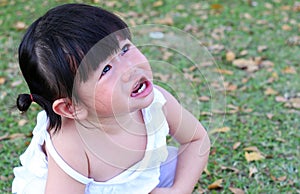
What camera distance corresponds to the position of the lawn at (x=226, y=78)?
5.87ft

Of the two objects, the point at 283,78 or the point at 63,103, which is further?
the point at 283,78

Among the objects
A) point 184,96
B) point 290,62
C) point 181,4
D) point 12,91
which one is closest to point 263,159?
point 184,96

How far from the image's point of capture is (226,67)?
3092 millimetres

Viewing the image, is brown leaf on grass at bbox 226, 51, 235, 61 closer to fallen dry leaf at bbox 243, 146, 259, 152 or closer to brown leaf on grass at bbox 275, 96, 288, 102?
brown leaf on grass at bbox 275, 96, 288, 102

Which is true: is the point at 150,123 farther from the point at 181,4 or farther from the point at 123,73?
the point at 181,4

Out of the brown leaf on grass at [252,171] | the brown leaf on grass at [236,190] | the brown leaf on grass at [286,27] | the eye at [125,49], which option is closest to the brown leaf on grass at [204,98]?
the brown leaf on grass at [252,171]

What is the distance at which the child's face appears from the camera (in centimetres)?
125

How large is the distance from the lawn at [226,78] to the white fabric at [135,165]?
0.13 m

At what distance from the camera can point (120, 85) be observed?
126cm

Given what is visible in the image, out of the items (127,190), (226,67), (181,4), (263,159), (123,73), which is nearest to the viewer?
(123,73)

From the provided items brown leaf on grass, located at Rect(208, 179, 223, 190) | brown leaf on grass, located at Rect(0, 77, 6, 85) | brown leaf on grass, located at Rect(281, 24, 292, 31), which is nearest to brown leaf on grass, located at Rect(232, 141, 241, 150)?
brown leaf on grass, located at Rect(208, 179, 223, 190)

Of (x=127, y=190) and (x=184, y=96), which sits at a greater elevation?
(x=184, y=96)

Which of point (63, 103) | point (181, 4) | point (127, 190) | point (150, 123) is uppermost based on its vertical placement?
point (63, 103)

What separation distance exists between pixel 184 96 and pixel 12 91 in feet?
4.98
